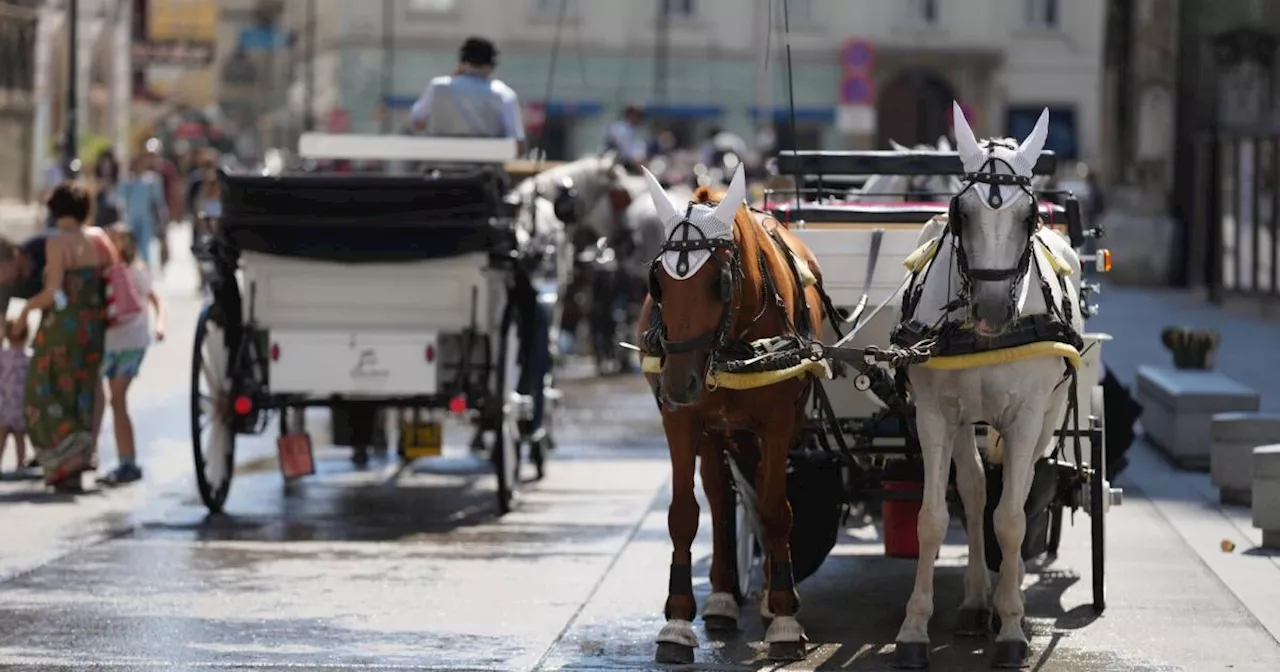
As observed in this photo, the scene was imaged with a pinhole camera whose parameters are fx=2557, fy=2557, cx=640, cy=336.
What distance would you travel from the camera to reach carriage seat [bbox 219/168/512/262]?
13.3 metres

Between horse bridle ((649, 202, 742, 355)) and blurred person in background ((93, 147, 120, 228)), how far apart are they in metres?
20.3

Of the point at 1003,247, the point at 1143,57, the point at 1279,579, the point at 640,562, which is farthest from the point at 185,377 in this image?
the point at 1143,57

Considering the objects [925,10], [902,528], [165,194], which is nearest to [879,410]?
[902,528]

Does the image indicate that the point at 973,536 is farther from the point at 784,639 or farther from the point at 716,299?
the point at 716,299

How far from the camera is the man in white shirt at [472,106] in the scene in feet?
51.0

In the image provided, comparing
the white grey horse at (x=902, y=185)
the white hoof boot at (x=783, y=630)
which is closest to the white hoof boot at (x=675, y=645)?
the white hoof boot at (x=783, y=630)

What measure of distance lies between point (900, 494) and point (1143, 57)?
101 ft

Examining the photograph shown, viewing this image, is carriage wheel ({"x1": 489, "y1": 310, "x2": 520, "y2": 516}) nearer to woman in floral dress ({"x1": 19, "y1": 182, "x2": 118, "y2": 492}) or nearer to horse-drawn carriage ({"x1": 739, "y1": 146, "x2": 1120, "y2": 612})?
woman in floral dress ({"x1": 19, "y1": 182, "x2": 118, "y2": 492})

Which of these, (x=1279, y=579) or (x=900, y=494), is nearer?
(x=900, y=494)

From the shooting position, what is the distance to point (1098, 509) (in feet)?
33.2

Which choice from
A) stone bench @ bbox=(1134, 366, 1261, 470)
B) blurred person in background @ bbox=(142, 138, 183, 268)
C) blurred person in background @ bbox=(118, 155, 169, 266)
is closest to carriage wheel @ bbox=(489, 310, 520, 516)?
stone bench @ bbox=(1134, 366, 1261, 470)

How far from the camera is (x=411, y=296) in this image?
13.5 meters

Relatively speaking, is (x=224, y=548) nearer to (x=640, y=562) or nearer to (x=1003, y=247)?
(x=640, y=562)

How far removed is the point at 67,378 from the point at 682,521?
604 cm
